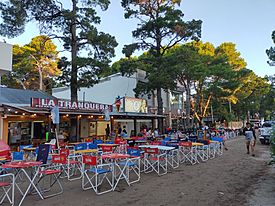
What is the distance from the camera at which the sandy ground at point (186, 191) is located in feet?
17.2

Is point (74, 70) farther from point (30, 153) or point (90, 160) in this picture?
point (90, 160)

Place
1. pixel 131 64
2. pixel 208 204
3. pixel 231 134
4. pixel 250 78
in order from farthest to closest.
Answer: pixel 250 78
pixel 231 134
pixel 131 64
pixel 208 204

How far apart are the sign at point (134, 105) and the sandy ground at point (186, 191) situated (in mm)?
12345

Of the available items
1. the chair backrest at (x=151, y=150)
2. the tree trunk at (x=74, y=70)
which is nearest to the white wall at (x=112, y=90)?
the tree trunk at (x=74, y=70)

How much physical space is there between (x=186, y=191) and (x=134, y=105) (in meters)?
15.6

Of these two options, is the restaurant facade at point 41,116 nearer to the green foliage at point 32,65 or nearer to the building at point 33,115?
the building at point 33,115

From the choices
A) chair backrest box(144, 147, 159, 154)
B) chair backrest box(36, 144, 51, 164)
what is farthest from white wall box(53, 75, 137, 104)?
chair backrest box(36, 144, 51, 164)

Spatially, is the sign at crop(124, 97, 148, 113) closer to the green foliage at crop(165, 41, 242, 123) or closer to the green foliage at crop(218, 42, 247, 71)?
the green foliage at crop(165, 41, 242, 123)

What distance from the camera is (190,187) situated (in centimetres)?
646

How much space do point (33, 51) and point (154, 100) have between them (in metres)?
15.1

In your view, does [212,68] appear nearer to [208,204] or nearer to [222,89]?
[222,89]

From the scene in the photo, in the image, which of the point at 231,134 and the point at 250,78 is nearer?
the point at 231,134

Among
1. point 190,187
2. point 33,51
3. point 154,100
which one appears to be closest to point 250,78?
point 154,100

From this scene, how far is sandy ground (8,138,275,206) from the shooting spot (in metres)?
5.25
